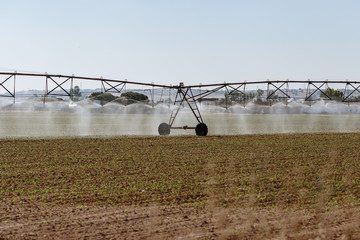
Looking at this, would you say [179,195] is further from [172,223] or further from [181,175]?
[181,175]

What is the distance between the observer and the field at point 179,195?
8.54m

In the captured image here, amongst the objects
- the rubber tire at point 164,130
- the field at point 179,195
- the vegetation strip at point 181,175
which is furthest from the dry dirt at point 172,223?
the rubber tire at point 164,130

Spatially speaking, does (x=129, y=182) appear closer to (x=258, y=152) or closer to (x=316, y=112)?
(x=258, y=152)

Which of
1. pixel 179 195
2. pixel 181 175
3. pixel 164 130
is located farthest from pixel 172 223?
pixel 164 130

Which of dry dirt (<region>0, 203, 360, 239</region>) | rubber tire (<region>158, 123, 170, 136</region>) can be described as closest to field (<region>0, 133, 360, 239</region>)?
dry dirt (<region>0, 203, 360, 239</region>)

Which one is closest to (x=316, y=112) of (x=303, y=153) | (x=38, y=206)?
(x=303, y=153)

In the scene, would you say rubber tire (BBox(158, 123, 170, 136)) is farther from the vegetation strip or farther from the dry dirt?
the dry dirt

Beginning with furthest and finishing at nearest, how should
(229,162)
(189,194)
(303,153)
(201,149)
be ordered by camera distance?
1. (201,149)
2. (303,153)
3. (229,162)
4. (189,194)

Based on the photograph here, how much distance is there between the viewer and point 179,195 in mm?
11500

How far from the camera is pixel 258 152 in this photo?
70.1 feet

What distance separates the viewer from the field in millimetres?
8539

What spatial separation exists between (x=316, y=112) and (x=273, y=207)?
99.1m

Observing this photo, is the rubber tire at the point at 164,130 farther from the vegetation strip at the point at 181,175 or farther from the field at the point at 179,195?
the field at the point at 179,195

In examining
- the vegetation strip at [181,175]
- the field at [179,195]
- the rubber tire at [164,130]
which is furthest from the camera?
the rubber tire at [164,130]
